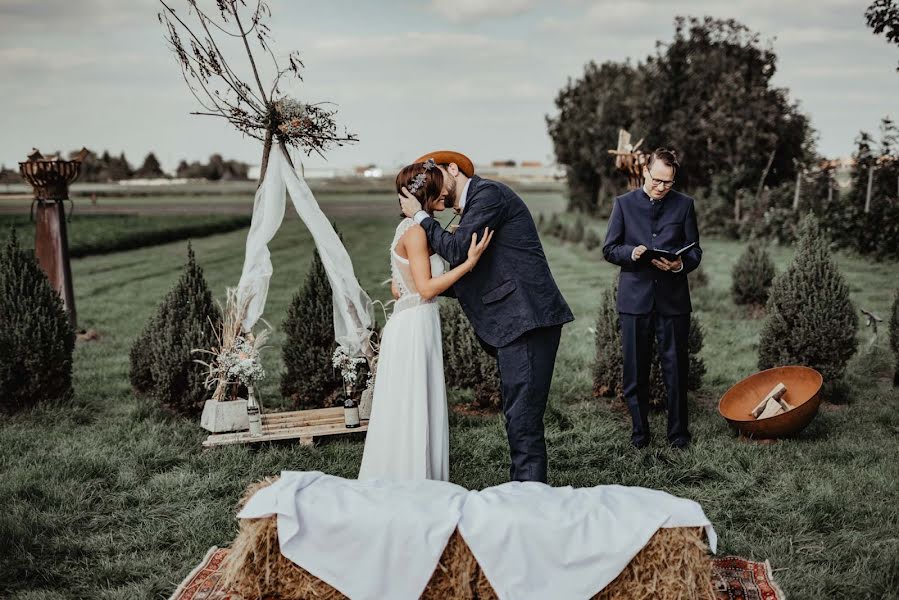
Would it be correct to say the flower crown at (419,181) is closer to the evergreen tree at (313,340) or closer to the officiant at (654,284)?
the officiant at (654,284)

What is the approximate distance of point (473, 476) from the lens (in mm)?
6043

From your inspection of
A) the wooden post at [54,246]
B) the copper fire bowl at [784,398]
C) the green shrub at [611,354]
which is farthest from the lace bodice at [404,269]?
the wooden post at [54,246]

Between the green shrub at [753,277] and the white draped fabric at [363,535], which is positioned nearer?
the white draped fabric at [363,535]

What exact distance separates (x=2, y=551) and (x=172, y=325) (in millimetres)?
3075

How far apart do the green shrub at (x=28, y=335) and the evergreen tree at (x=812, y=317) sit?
23.2ft

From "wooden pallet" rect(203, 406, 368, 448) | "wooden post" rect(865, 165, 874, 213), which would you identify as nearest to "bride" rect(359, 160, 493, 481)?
"wooden pallet" rect(203, 406, 368, 448)

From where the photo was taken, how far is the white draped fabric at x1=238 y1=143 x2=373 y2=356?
682cm

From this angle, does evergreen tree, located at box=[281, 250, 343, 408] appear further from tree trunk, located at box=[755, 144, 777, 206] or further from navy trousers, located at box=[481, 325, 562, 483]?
tree trunk, located at box=[755, 144, 777, 206]

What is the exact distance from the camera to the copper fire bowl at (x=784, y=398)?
6465 millimetres

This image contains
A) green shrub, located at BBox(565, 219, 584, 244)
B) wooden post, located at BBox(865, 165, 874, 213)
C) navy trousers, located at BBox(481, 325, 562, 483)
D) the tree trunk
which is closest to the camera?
navy trousers, located at BBox(481, 325, 562, 483)

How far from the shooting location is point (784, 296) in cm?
797

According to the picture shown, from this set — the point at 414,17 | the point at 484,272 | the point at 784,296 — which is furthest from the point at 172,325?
the point at 414,17

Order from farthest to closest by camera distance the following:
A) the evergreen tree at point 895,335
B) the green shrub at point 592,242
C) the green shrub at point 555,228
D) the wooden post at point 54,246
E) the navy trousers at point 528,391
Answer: the green shrub at point 555,228 → the green shrub at point 592,242 → the wooden post at point 54,246 → the evergreen tree at point 895,335 → the navy trousers at point 528,391

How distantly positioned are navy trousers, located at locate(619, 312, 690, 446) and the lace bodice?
2.16 metres
